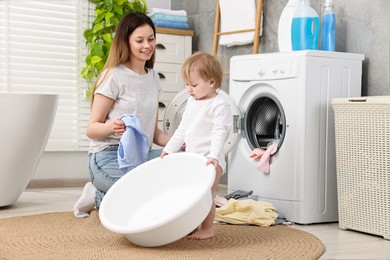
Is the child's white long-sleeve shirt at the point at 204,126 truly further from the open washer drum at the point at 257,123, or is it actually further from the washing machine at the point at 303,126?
the open washer drum at the point at 257,123

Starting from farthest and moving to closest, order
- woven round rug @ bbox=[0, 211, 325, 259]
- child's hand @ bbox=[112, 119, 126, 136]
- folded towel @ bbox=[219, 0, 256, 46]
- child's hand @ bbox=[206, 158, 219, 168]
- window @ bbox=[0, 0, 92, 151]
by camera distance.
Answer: window @ bbox=[0, 0, 92, 151], folded towel @ bbox=[219, 0, 256, 46], child's hand @ bbox=[112, 119, 126, 136], child's hand @ bbox=[206, 158, 219, 168], woven round rug @ bbox=[0, 211, 325, 259]

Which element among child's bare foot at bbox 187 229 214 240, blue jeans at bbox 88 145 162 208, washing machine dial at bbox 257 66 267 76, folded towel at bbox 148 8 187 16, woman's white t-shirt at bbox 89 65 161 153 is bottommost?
child's bare foot at bbox 187 229 214 240

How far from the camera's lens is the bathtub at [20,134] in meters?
3.15

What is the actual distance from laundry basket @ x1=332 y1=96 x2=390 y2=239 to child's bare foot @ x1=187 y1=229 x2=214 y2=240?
70cm

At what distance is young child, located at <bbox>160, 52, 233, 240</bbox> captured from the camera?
94.6 inches

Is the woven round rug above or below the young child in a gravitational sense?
below

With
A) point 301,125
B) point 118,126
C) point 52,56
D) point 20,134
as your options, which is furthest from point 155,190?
point 52,56

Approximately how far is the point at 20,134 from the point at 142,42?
860mm

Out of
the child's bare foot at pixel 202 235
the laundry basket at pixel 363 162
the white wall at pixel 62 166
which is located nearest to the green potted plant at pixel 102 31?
the white wall at pixel 62 166

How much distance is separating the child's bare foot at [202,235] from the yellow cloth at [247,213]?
412 millimetres

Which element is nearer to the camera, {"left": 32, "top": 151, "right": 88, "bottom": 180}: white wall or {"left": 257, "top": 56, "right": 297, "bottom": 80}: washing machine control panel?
{"left": 257, "top": 56, "right": 297, "bottom": 80}: washing machine control panel

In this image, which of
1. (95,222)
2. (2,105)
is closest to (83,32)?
(2,105)

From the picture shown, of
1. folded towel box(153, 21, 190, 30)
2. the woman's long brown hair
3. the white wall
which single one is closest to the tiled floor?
the white wall

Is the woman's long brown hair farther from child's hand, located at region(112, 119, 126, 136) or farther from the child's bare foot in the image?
the child's bare foot
